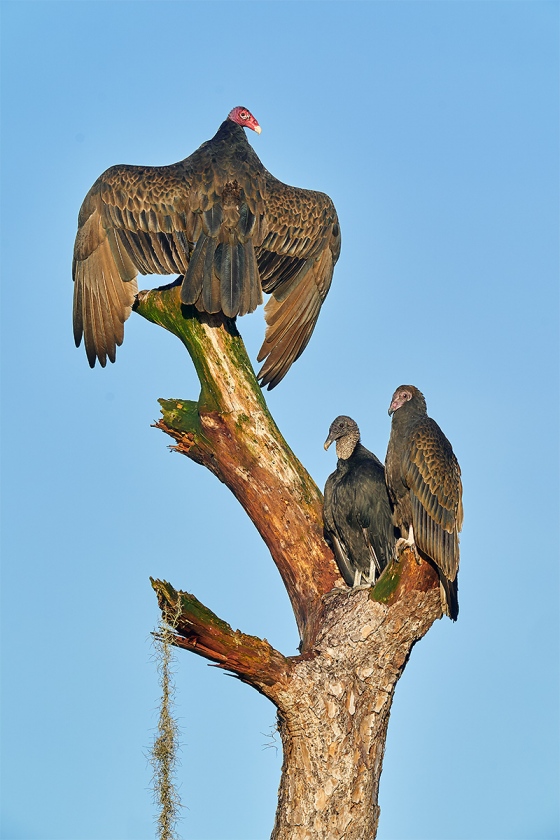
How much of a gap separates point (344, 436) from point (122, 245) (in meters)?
1.79

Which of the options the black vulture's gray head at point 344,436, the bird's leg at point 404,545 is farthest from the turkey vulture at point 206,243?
the bird's leg at point 404,545

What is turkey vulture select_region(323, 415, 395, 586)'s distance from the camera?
6375mm

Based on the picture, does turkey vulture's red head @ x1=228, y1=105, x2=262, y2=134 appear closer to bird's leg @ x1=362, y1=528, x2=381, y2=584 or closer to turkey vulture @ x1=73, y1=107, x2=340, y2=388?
turkey vulture @ x1=73, y1=107, x2=340, y2=388

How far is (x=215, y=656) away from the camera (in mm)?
5543

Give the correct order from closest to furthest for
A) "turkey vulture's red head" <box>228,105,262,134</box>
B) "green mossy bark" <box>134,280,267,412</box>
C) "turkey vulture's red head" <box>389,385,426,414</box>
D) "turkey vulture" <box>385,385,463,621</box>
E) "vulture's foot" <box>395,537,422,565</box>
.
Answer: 1. "turkey vulture" <box>385,385,463,621</box>
2. "vulture's foot" <box>395,537,422,565</box>
3. "turkey vulture's red head" <box>389,385,426,414</box>
4. "green mossy bark" <box>134,280,267,412</box>
5. "turkey vulture's red head" <box>228,105,262,134</box>

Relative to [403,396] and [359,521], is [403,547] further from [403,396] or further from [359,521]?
[403,396]

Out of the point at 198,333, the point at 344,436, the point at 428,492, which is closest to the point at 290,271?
the point at 198,333

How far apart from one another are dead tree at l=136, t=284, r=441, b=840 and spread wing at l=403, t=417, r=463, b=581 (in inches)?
5.7

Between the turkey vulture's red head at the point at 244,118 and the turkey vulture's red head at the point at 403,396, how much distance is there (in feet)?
9.41

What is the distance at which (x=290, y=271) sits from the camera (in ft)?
24.2

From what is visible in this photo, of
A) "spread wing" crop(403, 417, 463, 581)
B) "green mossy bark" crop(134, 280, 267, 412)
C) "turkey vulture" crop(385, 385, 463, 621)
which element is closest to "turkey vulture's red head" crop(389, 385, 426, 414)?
"turkey vulture" crop(385, 385, 463, 621)

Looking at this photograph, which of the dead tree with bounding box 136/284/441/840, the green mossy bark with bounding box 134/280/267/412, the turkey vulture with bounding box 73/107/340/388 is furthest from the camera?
the turkey vulture with bounding box 73/107/340/388

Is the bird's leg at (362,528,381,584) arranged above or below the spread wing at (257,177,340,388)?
below

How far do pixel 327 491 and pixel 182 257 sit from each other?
1670 mm
